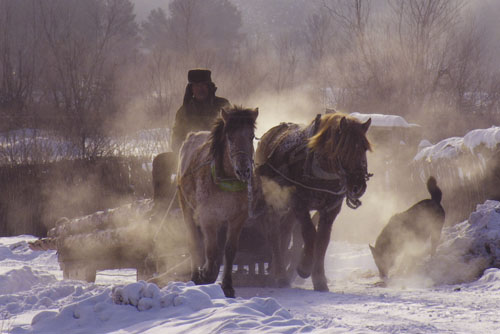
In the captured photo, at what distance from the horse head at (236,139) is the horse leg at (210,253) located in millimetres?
704

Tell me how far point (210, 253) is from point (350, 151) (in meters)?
1.88

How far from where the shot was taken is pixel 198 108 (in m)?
8.45

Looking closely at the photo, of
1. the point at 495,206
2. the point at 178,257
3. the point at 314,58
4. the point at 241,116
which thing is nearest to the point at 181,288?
the point at 241,116

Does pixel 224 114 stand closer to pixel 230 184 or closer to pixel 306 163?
pixel 230 184

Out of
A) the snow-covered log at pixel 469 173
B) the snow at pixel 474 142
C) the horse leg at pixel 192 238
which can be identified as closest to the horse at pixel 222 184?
the horse leg at pixel 192 238

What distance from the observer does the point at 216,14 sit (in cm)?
5291

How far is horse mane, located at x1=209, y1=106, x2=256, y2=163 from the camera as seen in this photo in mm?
6355

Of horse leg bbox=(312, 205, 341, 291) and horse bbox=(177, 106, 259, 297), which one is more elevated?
horse bbox=(177, 106, 259, 297)

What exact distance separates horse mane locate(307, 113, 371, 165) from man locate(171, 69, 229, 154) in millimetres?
1770

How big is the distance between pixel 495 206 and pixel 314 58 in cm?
3326

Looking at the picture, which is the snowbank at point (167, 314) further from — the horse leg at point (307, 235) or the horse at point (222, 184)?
the horse leg at point (307, 235)

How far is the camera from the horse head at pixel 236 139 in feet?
20.0

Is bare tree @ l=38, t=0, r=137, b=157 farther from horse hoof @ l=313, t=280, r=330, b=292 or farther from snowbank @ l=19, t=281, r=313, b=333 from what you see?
snowbank @ l=19, t=281, r=313, b=333

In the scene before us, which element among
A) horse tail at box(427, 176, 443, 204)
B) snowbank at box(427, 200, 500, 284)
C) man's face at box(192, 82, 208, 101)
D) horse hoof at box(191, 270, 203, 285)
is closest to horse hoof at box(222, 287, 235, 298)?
horse hoof at box(191, 270, 203, 285)
